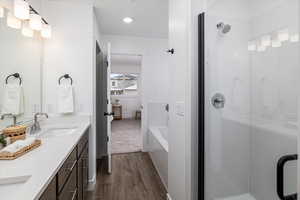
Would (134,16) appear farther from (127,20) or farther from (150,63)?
(150,63)

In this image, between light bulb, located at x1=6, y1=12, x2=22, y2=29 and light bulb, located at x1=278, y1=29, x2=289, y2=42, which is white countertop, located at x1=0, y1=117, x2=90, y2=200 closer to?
light bulb, located at x1=6, y1=12, x2=22, y2=29

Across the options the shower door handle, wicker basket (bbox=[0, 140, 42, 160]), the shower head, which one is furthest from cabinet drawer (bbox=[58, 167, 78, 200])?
the shower head

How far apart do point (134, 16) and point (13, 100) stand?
197 centimetres

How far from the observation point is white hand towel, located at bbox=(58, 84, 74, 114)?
6.35 ft

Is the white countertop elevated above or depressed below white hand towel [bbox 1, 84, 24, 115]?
below

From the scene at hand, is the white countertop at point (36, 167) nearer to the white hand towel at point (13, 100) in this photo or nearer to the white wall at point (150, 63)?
the white hand towel at point (13, 100)

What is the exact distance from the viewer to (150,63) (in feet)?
10.9

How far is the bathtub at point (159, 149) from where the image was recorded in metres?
2.08

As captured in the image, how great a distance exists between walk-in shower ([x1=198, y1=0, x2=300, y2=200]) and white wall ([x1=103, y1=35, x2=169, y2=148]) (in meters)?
1.98

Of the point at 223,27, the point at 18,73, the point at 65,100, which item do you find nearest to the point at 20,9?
the point at 18,73

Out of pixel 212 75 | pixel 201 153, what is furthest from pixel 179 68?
pixel 201 153

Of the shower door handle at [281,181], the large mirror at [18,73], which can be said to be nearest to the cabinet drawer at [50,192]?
the large mirror at [18,73]

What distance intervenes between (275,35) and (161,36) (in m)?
2.28

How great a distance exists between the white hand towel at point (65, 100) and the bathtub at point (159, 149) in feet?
4.45
